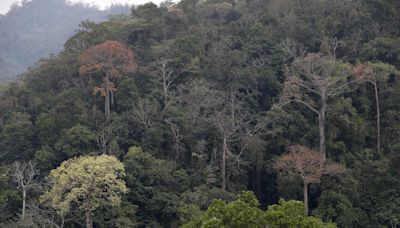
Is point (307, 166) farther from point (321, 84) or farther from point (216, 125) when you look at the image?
point (216, 125)

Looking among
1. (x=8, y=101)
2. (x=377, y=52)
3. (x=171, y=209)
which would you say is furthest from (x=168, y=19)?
(x=171, y=209)

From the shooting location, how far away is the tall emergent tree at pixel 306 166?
18406 millimetres

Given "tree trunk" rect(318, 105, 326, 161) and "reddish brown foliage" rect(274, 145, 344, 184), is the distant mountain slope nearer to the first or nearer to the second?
"tree trunk" rect(318, 105, 326, 161)

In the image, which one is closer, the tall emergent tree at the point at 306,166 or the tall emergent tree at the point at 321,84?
the tall emergent tree at the point at 306,166

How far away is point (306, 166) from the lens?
1852cm

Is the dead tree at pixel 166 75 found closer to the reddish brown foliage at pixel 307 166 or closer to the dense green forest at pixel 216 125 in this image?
the dense green forest at pixel 216 125

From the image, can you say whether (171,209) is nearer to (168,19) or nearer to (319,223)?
(319,223)

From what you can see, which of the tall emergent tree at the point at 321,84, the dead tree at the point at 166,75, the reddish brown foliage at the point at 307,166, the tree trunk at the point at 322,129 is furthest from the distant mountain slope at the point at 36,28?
the reddish brown foliage at the point at 307,166

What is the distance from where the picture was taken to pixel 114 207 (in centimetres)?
1883

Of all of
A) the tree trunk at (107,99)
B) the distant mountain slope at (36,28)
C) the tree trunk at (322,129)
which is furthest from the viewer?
the distant mountain slope at (36,28)

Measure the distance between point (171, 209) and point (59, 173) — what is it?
15.7ft

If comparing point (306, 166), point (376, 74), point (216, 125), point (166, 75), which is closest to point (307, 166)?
point (306, 166)

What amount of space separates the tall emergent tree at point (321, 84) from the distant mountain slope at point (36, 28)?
162ft

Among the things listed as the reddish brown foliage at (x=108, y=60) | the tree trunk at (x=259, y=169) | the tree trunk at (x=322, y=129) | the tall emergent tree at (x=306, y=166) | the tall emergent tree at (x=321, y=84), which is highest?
the reddish brown foliage at (x=108, y=60)
